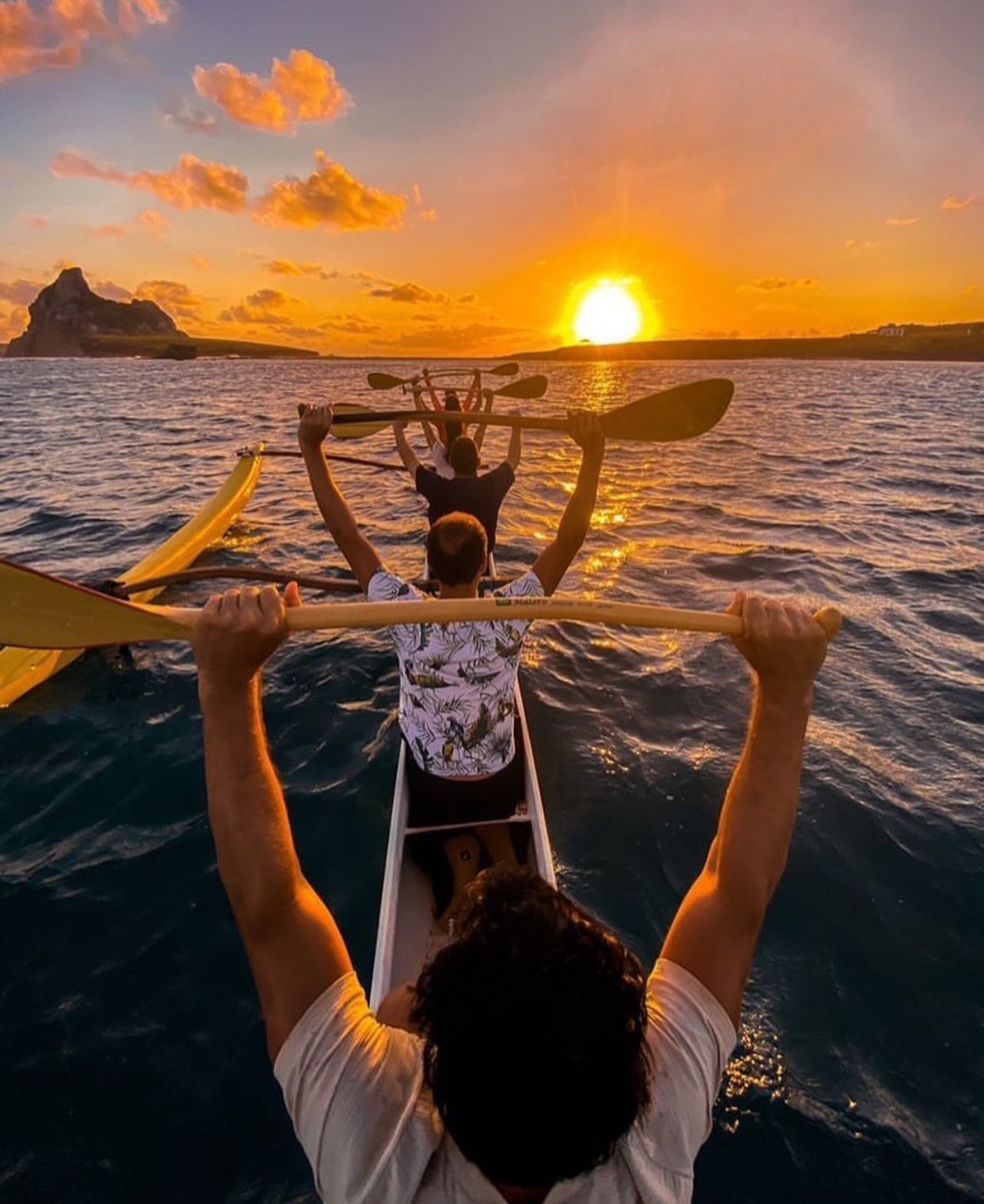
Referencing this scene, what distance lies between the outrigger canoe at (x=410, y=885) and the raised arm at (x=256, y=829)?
2181mm

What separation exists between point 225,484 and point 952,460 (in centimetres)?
2286

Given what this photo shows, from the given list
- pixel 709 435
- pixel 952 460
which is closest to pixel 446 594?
pixel 952 460

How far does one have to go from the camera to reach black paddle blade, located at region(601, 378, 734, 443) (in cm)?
617

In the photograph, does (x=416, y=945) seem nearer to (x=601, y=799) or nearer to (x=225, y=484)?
(x=601, y=799)

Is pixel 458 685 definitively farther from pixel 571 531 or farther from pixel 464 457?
pixel 464 457

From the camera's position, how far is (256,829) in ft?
5.79

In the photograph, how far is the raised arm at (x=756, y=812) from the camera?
1784mm

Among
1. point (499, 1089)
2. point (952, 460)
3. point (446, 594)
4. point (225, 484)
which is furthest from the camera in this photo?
point (952, 460)

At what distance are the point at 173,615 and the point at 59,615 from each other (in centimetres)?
68

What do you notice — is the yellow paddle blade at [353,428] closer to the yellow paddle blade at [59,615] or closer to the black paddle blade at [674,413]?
the black paddle blade at [674,413]

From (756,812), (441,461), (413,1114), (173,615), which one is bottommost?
(441,461)

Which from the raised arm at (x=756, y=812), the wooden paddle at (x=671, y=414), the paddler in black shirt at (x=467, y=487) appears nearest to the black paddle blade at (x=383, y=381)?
the paddler in black shirt at (x=467, y=487)

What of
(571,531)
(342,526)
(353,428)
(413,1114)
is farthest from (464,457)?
(413,1114)

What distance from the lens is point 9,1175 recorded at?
346 centimetres
